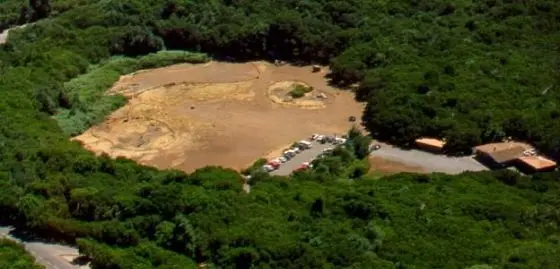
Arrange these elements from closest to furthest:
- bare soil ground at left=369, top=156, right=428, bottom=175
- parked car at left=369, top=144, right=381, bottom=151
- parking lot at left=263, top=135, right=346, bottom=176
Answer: bare soil ground at left=369, top=156, right=428, bottom=175, parking lot at left=263, top=135, right=346, bottom=176, parked car at left=369, top=144, right=381, bottom=151

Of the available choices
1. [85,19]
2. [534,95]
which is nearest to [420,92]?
[534,95]

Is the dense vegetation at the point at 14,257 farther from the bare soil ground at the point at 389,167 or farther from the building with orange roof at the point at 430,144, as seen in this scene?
the building with orange roof at the point at 430,144

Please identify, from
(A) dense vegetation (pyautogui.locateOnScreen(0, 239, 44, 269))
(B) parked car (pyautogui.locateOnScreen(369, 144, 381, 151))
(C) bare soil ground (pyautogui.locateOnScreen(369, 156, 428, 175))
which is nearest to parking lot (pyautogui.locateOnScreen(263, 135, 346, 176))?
(B) parked car (pyautogui.locateOnScreen(369, 144, 381, 151))

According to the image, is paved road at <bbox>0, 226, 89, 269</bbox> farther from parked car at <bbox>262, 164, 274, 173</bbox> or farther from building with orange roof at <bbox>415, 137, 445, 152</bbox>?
building with orange roof at <bbox>415, 137, 445, 152</bbox>

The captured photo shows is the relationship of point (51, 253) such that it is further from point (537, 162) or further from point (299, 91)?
point (537, 162)

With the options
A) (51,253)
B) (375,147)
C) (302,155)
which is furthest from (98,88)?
(51,253)

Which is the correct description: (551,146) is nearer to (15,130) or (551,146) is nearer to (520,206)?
(520,206)
